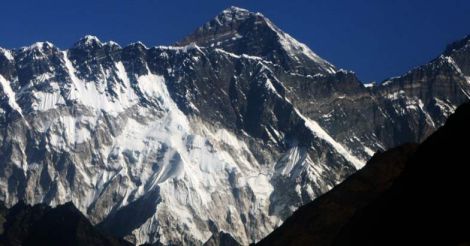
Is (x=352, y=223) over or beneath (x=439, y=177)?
over

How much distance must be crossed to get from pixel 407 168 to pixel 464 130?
45.5 feet

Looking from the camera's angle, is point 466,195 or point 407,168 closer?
point 466,195

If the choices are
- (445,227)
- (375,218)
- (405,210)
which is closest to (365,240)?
(375,218)

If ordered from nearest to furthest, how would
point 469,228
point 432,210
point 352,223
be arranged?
point 469,228, point 432,210, point 352,223

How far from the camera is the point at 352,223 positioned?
566ft

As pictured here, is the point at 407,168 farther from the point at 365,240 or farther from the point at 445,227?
the point at 445,227

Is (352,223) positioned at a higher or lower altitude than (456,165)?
higher

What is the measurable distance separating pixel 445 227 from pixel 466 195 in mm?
3621

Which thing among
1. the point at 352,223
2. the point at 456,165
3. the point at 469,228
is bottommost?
the point at 469,228

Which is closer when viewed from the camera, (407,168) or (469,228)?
(469,228)

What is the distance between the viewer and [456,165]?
451ft

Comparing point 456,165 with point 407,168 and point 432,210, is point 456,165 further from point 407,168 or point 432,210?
point 407,168

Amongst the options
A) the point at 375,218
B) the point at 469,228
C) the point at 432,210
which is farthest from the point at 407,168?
the point at 469,228

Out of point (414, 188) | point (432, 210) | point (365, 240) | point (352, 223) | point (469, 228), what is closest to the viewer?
point (469, 228)
